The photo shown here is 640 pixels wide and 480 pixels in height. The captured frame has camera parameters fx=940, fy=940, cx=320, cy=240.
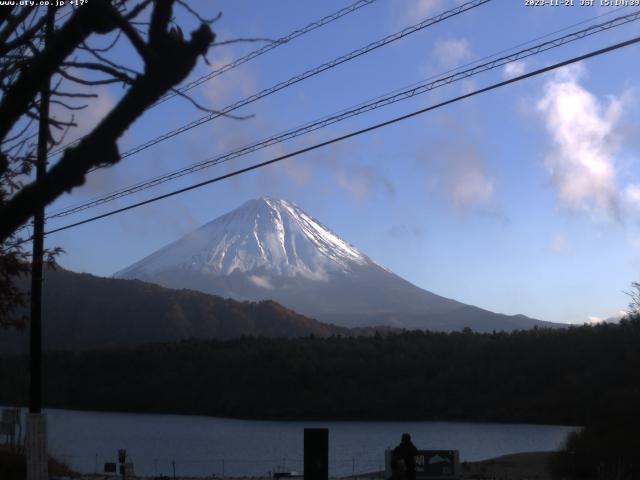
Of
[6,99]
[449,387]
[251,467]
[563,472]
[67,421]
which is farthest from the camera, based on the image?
[449,387]

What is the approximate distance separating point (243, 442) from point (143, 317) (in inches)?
3236

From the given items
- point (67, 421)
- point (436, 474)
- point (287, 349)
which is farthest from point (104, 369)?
point (436, 474)

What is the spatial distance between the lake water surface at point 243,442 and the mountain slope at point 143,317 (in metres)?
49.2

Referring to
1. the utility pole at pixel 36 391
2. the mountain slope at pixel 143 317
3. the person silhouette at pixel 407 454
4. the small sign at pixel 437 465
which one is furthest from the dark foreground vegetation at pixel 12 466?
the mountain slope at pixel 143 317

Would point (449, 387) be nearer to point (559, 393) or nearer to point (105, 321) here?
point (559, 393)

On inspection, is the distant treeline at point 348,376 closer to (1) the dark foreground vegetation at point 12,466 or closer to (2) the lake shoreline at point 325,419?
(2) the lake shoreline at point 325,419

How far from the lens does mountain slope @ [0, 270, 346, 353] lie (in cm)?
12975

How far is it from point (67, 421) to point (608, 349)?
41.1 metres

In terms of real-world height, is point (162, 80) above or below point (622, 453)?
above

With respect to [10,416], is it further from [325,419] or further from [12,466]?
[325,419]

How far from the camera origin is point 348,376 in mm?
90062

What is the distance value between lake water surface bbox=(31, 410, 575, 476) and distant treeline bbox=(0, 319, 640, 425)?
4777 millimetres

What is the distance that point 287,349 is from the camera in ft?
307

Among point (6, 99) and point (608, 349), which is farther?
point (608, 349)
